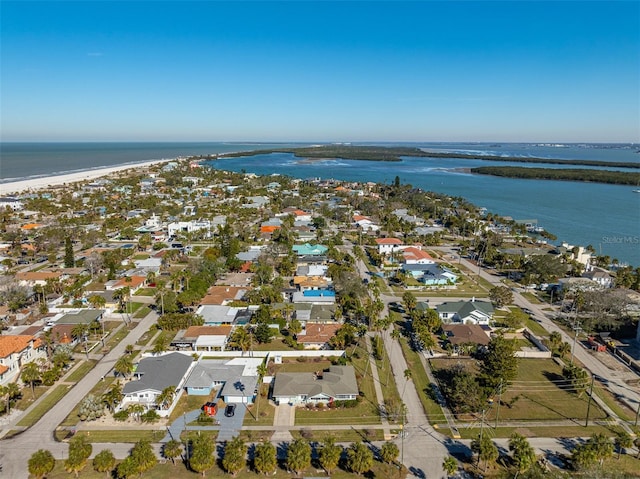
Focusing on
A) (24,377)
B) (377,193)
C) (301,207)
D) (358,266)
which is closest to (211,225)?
(301,207)

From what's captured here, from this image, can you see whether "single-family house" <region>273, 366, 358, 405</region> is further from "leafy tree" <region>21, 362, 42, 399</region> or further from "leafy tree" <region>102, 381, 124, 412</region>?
"leafy tree" <region>21, 362, 42, 399</region>

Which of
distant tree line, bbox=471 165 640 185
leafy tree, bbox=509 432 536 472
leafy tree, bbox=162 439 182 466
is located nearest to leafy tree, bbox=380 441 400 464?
leafy tree, bbox=509 432 536 472

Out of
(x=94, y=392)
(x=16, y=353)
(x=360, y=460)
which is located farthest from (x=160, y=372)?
(x=360, y=460)

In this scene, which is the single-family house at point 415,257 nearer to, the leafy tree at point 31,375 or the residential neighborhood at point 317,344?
the residential neighborhood at point 317,344

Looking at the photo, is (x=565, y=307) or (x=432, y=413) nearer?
(x=432, y=413)

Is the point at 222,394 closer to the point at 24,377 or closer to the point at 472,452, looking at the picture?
the point at 24,377

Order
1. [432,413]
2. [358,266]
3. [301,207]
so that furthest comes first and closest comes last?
[301,207] < [358,266] < [432,413]
